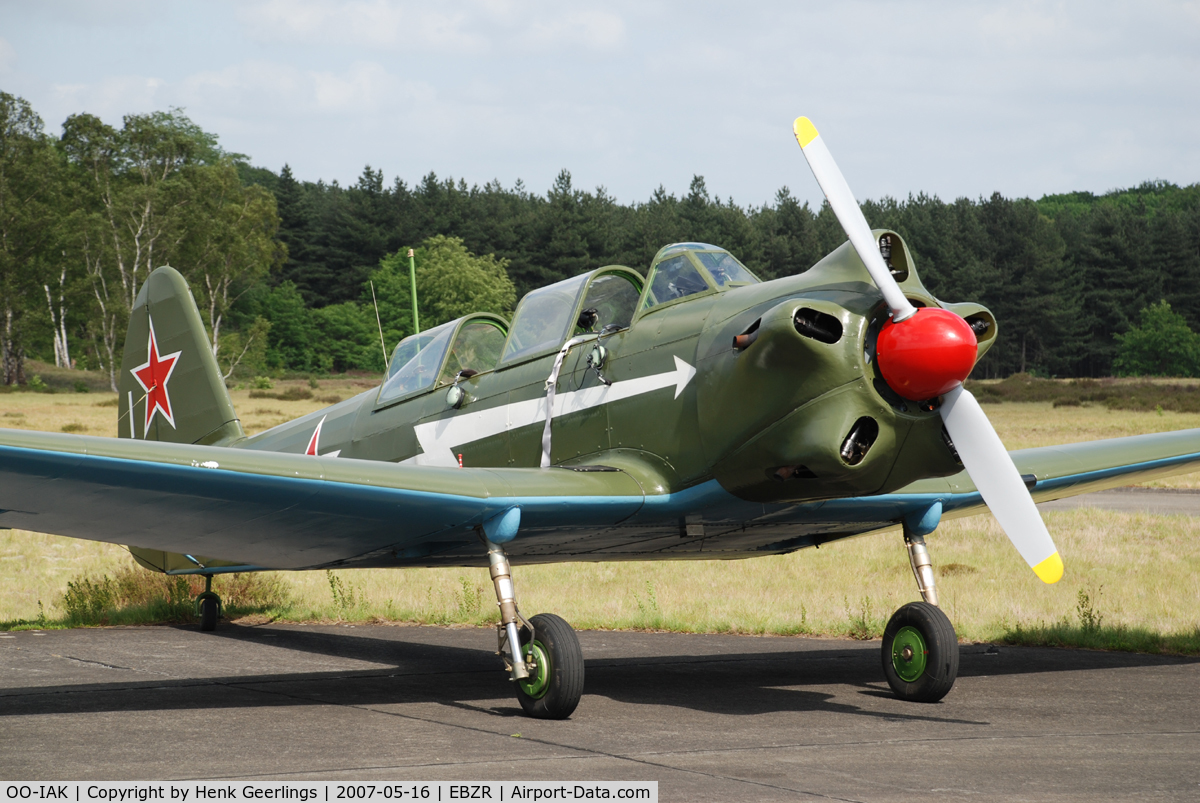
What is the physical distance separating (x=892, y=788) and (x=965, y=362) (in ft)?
7.50

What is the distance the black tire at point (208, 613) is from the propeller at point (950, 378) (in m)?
7.60

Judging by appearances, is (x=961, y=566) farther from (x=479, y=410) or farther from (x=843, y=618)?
(x=479, y=410)

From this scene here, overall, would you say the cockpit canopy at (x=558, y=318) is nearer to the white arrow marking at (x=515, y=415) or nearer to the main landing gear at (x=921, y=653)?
the white arrow marking at (x=515, y=415)

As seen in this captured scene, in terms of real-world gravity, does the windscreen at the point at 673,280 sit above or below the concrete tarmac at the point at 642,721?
above

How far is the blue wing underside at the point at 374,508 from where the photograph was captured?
5.79 meters

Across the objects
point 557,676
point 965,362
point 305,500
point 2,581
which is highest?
point 965,362

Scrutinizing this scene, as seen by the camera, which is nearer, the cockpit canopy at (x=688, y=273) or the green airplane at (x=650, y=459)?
the green airplane at (x=650, y=459)

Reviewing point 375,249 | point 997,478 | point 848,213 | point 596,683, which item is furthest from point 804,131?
point 375,249

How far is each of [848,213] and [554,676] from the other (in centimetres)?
318

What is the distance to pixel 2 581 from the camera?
1524 centimetres

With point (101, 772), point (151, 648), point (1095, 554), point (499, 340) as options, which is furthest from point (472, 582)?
point (101, 772)

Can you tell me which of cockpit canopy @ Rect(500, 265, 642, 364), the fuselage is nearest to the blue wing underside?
the fuselage

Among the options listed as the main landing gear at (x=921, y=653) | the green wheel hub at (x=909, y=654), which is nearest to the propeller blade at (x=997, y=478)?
the main landing gear at (x=921, y=653)

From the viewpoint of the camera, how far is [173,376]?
11.0 m
